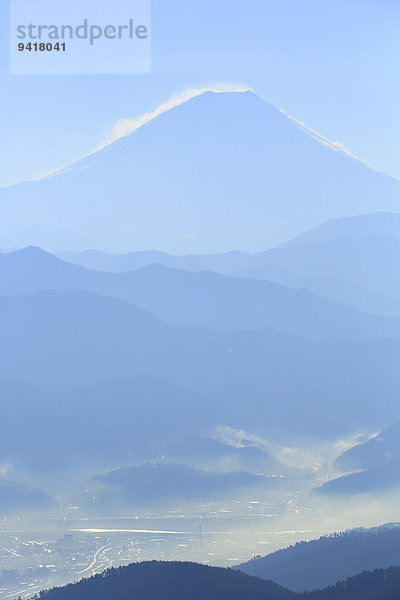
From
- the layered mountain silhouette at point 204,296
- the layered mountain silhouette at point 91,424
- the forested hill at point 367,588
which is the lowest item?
the layered mountain silhouette at point 91,424

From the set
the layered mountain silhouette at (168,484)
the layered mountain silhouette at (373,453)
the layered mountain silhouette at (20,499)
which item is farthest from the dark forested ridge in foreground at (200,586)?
the layered mountain silhouette at (373,453)

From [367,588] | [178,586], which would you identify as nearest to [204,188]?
[178,586]

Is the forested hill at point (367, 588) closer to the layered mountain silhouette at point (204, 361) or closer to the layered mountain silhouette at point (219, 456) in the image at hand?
the layered mountain silhouette at point (219, 456)

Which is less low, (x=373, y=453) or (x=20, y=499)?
(x=373, y=453)

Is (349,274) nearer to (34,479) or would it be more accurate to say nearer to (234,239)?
(234,239)

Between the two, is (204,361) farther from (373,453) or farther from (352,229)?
(352,229)

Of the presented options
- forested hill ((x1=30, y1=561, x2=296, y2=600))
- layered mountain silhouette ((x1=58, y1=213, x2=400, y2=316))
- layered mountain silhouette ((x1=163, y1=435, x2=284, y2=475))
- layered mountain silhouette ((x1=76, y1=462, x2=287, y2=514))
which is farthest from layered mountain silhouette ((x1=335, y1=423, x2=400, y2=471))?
forested hill ((x1=30, y1=561, x2=296, y2=600))
